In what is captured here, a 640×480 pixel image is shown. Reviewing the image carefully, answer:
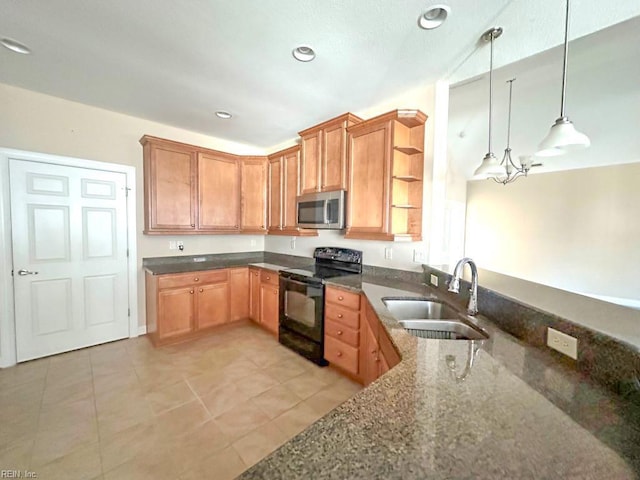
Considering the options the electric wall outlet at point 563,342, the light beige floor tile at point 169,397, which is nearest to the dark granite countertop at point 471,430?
the electric wall outlet at point 563,342

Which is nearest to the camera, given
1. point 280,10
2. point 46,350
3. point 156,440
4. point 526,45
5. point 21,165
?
point 280,10

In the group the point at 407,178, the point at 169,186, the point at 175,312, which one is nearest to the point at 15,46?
the point at 169,186

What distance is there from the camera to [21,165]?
101 inches

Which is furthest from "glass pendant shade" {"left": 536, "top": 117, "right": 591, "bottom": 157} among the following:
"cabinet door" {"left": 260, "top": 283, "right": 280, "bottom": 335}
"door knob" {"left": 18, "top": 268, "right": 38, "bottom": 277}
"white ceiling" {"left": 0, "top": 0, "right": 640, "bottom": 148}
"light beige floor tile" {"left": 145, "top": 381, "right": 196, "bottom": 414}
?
"door knob" {"left": 18, "top": 268, "right": 38, "bottom": 277}

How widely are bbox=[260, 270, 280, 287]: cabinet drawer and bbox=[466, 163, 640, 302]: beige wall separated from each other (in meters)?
5.35

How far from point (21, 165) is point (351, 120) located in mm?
3388

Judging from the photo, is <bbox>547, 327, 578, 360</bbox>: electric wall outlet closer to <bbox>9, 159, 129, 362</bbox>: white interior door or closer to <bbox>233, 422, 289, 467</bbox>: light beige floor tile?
<bbox>233, 422, 289, 467</bbox>: light beige floor tile

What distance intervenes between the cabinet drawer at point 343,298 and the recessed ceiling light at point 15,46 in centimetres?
314

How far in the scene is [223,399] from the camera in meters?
2.14

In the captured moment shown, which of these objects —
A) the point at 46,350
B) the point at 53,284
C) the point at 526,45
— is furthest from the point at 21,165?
the point at 526,45

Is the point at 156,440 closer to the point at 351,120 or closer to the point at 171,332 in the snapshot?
the point at 171,332

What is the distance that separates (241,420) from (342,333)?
1.06m

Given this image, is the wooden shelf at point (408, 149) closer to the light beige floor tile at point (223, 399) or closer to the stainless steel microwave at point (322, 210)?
the stainless steel microwave at point (322, 210)

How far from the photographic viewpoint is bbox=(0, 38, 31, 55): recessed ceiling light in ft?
6.24
